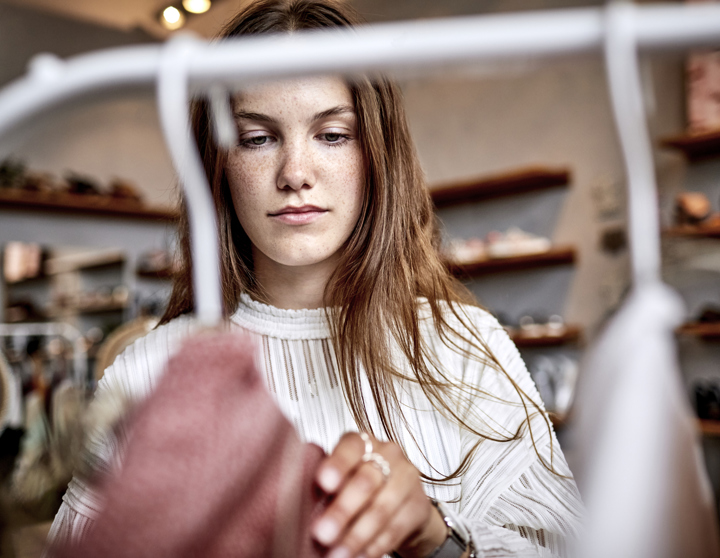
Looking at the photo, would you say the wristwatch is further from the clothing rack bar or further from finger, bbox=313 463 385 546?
the clothing rack bar

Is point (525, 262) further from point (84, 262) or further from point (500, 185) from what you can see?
point (84, 262)

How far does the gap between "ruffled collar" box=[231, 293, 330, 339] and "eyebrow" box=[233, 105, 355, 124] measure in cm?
27

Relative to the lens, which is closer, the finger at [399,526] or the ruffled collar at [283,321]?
the finger at [399,526]

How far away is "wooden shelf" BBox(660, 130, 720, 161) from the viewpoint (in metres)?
1.94

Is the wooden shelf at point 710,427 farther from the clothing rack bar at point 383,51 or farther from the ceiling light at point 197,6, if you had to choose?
the ceiling light at point 197,6

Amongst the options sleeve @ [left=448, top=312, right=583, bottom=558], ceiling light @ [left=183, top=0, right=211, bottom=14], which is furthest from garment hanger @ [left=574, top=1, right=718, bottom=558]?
ceiling light @ [left=183, top=0, right=211, bottom=14]

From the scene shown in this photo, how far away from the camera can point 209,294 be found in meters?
0.32

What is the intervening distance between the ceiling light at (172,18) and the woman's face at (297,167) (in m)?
2.96

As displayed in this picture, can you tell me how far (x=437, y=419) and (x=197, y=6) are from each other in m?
2.96

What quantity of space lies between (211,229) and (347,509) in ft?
0.57

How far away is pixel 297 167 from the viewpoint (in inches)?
21.2

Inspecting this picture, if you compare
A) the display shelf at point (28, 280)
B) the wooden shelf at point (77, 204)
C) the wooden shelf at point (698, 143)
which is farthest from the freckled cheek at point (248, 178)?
the display shelf at point (28, 280)

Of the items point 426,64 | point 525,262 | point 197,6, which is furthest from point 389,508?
point 197,6

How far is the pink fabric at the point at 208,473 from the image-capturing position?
288 millimetres
